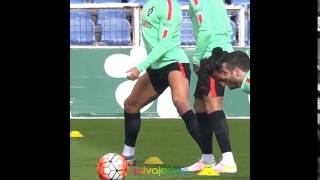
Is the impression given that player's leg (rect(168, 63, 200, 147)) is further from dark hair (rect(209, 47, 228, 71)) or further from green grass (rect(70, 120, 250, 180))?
dark hair (rect(209, 47, 228, 71))

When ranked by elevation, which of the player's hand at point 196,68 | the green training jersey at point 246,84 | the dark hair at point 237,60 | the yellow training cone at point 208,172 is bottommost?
the yellow training cone at point 208,172

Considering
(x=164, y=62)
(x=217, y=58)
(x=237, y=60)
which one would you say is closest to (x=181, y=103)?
(x=164, y=62)

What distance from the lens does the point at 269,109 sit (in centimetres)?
553

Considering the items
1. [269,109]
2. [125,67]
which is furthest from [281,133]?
[125,67]

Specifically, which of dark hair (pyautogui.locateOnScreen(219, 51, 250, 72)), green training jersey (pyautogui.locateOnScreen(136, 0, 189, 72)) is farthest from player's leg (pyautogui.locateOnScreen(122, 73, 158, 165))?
dark hair (pyautogui.locateOnScreen(219, 51, 250, 72))

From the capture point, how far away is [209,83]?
5793 mm

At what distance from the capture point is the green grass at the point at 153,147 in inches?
228

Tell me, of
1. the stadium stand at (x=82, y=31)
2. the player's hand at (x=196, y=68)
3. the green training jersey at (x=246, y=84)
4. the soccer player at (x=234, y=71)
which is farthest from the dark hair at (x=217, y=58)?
the stadium stand at (x=82, y=31)

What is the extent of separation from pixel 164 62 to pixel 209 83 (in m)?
0.40

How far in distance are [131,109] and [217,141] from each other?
0.76 metres

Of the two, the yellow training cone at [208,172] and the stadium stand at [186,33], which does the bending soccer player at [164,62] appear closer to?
the stadium stand at [186,33]

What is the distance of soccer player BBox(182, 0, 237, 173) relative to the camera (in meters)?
5.70

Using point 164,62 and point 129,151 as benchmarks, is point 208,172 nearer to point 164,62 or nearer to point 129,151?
point 129,151

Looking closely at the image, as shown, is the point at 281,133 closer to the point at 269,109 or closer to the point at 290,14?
the point at 269,109
